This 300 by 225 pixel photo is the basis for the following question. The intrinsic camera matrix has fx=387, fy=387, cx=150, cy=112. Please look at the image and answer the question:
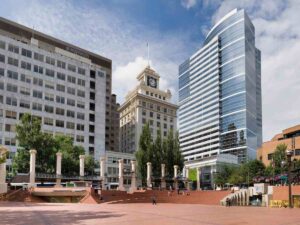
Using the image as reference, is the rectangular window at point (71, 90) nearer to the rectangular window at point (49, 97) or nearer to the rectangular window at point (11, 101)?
the rectangular window at point (49, 97)

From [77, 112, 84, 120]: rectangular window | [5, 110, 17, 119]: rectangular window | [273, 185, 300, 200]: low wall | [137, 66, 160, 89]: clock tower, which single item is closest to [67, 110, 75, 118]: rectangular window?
[77, 112, 84, 120]: rectangular window

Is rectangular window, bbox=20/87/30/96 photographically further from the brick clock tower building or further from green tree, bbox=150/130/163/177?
the brick clock tower building

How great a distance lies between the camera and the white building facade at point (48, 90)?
294 ft

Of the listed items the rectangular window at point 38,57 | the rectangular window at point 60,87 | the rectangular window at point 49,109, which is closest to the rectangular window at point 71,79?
the rectangular window at point 60,87

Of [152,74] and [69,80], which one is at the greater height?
[152,74]

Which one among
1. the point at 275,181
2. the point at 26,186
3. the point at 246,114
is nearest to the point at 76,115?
the point at 26,186

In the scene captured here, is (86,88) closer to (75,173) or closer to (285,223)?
(75,173)

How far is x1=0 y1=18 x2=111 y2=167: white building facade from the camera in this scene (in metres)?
89.7

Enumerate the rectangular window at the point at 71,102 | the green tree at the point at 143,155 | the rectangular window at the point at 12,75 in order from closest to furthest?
the green tree at the point at 143,155, the rectangular window at the point at 12,75, the rectangular window at the point at 71,102

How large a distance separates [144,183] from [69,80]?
3690 centimetres

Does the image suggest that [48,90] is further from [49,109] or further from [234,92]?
[234,92]

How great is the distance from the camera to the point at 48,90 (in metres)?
97.0

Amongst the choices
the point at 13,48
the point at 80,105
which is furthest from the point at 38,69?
the point at 80,105

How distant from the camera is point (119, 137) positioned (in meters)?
147
